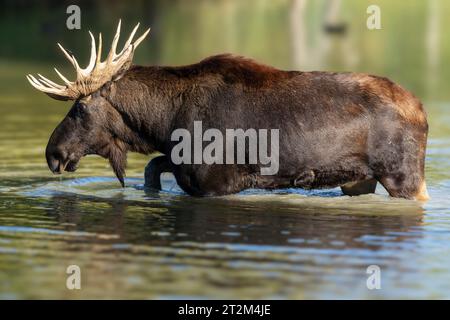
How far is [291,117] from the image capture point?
457 inches

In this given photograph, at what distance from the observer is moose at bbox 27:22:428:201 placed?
37.6 ft

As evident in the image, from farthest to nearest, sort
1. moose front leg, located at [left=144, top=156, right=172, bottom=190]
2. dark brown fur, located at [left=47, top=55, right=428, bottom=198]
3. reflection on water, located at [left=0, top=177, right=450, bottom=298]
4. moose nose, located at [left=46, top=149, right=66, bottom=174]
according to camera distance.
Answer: moose nose, located at [left=46, top=149, right=66, bottom=174], moose front leg, located at [left=144, top=156, right=172, bottom=190], dark brown fur, located at [left=47, top=55, right=428, bottom=198], reflection on water, located at [left=0, top=177, right=450, bottom=298]

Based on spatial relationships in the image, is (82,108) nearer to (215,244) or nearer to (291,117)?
(291,117)

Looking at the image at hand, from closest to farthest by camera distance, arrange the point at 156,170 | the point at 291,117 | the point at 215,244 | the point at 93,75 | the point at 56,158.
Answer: the point at 215,244 < the point at 291,117 < the point at 93,75 < the point at 156,170 < the point at 56,158

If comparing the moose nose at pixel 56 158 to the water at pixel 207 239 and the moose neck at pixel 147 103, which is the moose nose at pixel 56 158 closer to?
the water at pixel 207 239

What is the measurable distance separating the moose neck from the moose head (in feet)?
0.30

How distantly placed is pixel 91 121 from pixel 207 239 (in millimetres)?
2762

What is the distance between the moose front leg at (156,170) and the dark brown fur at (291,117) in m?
0.05

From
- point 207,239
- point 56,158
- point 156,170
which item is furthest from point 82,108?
point 207,239

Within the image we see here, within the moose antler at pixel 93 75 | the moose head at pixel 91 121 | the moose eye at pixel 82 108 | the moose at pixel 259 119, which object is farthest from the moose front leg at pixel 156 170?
the moose antler at pixel 93 75

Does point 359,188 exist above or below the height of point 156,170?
below

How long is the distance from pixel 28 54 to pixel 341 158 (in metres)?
20.9

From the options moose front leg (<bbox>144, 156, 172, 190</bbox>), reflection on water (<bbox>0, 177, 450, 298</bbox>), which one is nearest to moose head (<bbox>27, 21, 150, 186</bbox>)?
moose front leg (<bbox>144, 156, 172, 190</bbox>)

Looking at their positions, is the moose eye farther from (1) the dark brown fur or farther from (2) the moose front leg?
(2) the moose front leg
